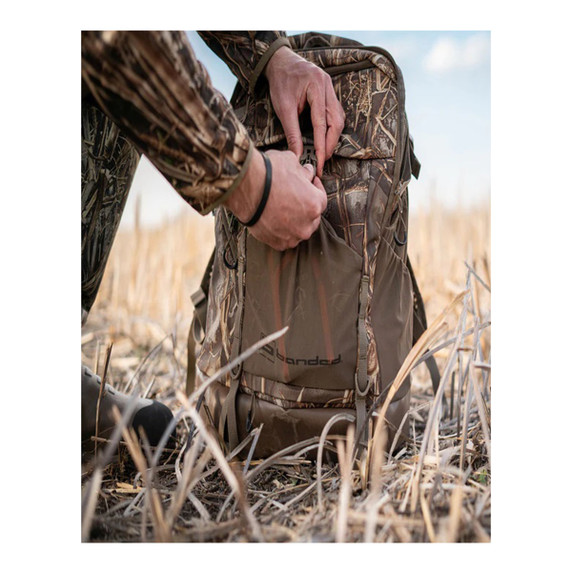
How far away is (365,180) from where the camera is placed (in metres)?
1.14

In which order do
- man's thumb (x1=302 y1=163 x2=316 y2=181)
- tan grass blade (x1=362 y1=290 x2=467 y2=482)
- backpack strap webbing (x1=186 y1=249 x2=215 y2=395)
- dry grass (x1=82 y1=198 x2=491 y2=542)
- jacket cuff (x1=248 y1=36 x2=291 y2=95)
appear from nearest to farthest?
dry grass (x1=82 y1=198 x2=491 y2=542)
tan grass blade (x1=362 y1=290 x2=467 y2=482)
man's thumb (x1=302 y1=163 x2=316 y2=181)
jacket cuff (x1=248 y1=36 x2=291 y2=95)
backpack strap webbing (x1=186 y1=249 x2=215 y2=395)

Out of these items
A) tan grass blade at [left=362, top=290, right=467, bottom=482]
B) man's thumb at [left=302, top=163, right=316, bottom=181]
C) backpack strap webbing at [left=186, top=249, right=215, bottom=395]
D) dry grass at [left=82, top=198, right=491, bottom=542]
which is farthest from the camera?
backpack strap webbing at [left=186, top=249, right=215, bottom=395]

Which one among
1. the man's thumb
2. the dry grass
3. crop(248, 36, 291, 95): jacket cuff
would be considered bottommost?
the dry grass

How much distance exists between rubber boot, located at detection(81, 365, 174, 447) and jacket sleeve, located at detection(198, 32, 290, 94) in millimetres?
793

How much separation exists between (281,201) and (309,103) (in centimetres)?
31

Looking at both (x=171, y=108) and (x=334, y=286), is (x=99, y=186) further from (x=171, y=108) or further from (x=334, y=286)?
(x=334, y=286)

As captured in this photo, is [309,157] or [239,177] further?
[309,157]

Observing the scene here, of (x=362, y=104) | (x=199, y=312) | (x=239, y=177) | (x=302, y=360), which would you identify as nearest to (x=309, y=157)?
(x=362, y=104)

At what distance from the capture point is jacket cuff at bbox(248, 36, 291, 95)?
1.18 metres

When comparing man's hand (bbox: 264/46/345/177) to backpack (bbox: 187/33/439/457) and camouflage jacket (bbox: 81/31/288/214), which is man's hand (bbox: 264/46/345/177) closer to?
backpack (bbox: 187/33/439/457)

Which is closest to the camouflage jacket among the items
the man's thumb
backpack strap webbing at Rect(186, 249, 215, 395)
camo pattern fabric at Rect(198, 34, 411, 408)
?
the man's thumb

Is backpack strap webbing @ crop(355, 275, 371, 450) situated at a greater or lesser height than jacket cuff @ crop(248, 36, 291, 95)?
lesser
